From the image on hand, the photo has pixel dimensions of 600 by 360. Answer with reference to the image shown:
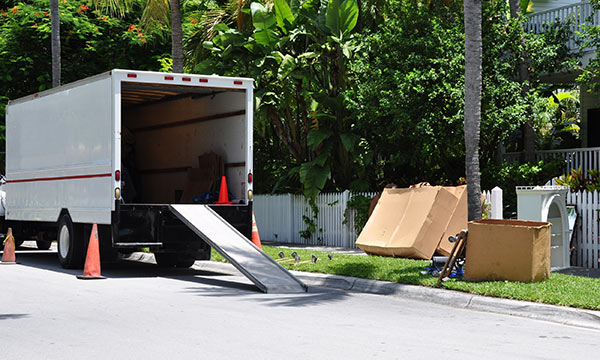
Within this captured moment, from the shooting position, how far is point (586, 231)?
15438mm

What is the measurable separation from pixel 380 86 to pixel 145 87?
5534mm

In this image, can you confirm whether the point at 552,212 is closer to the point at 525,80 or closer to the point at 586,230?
the point at 586,230

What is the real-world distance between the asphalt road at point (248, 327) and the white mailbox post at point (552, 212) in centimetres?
367

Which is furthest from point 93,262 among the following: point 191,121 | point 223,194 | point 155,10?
point 155,10

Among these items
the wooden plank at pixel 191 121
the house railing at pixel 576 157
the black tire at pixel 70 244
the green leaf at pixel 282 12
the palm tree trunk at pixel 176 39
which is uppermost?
the green leaf at pixel 282 12

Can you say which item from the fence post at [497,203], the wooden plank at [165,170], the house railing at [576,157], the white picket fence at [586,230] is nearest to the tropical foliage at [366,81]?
the house railing at [576,157]

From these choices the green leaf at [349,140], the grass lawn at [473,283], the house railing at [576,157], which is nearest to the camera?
the grass lawn at [473,283]

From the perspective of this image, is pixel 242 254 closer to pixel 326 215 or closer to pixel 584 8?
pixel 326 215

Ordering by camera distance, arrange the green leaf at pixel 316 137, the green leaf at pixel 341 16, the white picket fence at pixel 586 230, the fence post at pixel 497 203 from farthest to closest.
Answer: the green leaf at pixel 316 137
the green leaf at pixel 341 16
the fence post at pixel 497 203
the white picket fence at pixel 586 230

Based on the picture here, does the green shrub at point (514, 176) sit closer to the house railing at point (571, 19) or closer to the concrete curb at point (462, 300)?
the house railing at point (571, 19)

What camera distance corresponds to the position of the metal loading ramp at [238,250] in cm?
1270

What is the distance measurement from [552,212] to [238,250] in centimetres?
547

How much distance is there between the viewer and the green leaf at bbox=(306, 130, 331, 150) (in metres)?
21.0

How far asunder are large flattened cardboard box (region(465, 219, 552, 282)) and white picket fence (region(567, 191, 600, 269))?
342 centimetres
